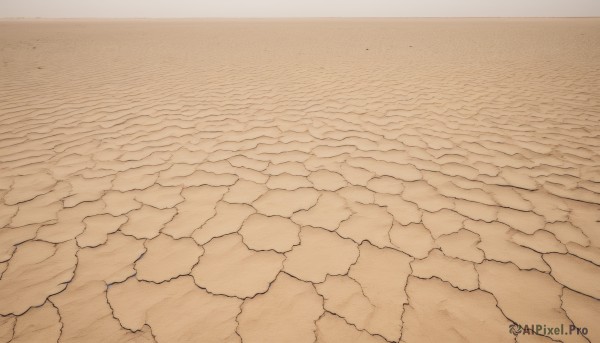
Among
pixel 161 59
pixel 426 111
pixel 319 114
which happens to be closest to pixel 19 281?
pixel 319 114

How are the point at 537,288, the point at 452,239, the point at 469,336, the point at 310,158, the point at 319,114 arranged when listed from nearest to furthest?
the point at 469,336, the point at 537,288, the point at 452,239, the point at 310,158, the point at 319,114

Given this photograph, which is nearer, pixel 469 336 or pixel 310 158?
pixel 469 336

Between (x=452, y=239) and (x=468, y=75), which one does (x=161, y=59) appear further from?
(x=452, y=239)

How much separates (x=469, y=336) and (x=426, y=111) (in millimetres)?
3419

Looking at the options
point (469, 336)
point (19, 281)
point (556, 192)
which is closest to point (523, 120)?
point (556, 192)

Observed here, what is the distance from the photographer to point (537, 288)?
155 centimetres

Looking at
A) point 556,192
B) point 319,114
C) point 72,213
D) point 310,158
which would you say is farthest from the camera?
point 319,114

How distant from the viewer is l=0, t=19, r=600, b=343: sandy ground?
1.42 m

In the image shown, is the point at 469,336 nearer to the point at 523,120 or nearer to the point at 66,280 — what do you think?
the point at 66,280

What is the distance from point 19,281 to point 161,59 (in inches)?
330

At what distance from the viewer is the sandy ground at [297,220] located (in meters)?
1.42

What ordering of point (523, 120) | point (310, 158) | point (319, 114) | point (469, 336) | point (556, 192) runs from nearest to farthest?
point (469, 336)
point (556, 192)
point (310, 158)
point (523, 120)
point (319, 114)

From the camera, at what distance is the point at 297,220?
2035 millimetres

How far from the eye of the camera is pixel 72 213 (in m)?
2.07
